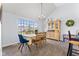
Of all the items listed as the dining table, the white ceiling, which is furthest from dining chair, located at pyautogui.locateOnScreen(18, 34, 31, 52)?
the white ceiling

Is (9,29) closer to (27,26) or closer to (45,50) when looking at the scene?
(27,26)

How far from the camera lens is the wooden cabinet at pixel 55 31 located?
210 cm

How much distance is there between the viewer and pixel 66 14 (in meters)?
2.04

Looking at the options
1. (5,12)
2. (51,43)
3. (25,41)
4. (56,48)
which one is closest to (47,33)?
(51,43)

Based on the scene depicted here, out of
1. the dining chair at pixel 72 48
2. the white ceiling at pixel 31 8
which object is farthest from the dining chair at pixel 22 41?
the dining chair at pixel 72 48

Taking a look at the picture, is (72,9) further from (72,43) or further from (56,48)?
(56,48)

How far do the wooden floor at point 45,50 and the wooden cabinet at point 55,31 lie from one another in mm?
104

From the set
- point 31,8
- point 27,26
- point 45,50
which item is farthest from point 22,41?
point 31,8

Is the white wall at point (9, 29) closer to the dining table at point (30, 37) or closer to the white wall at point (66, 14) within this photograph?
the dining table at point (30, 37)

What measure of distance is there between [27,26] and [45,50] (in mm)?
616

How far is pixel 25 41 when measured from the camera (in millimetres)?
2080

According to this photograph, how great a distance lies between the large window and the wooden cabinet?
1.00 feet

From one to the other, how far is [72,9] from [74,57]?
3.16ft

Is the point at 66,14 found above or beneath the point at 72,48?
above
